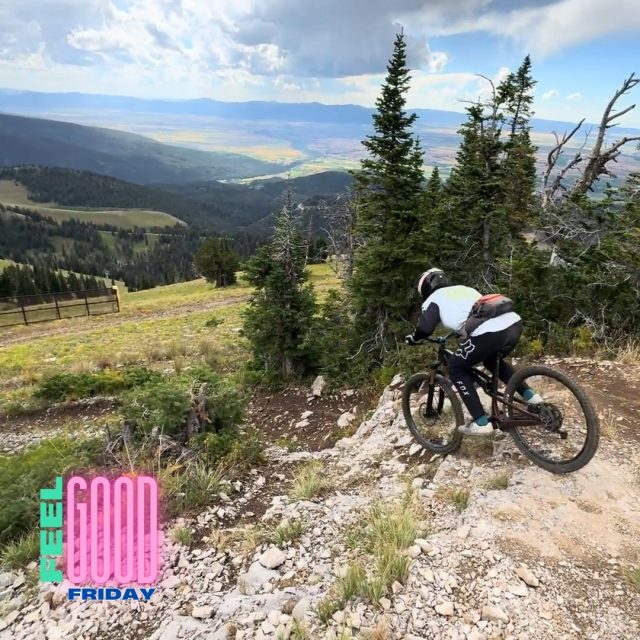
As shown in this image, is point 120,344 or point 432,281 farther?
point 120,344

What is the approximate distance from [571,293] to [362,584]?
798 centimetres

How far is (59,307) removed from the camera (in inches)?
1432

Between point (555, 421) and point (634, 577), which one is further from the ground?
point (555, 421)

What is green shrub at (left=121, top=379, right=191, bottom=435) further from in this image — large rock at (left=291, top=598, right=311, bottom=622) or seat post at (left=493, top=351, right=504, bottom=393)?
seat post at (left=493, top=351, right=504, bottom=393)

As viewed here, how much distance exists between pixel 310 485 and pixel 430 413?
6.78ft

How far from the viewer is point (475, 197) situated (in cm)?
1230

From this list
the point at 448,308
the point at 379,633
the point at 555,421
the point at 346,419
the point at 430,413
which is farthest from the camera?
the point at 346,419

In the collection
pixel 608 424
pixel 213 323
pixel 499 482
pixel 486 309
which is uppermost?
pixel 486 309

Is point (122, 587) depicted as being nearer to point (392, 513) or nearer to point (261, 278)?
point (392, 513)

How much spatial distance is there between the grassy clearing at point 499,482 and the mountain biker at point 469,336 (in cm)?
52

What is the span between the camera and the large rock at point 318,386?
10.9 metres

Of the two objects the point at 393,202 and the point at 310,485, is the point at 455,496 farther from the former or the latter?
the point at 393,202

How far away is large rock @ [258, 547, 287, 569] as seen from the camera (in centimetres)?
424

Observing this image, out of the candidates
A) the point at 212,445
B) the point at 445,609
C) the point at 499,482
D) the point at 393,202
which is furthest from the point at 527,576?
the point at 393,202
